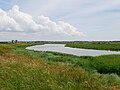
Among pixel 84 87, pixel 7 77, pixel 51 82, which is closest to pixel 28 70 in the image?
pixel 7 77

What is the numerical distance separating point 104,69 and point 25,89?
16635 millimetres

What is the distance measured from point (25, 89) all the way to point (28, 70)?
2003mm

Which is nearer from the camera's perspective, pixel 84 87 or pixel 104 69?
pixel 84 87

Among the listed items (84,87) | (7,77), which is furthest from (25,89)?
(84,87)

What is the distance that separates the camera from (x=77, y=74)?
1245 centimetres

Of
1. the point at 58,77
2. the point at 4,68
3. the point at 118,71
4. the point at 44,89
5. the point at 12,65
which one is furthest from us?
the point at 118,71

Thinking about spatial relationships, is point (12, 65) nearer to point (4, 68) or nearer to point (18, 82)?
point (4, 68)

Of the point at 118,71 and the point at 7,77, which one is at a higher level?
the point at 7,77

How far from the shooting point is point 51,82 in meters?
10.1

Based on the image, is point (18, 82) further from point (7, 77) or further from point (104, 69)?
point (104, 69)

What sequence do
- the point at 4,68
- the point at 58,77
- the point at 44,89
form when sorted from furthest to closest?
the point at 4,68
the point at 58,77
the point at 44,89

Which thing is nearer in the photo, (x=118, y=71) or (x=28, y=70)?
(x=28, y=70)

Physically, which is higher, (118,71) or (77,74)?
(77,74)

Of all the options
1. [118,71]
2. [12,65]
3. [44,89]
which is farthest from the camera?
[118,71]
